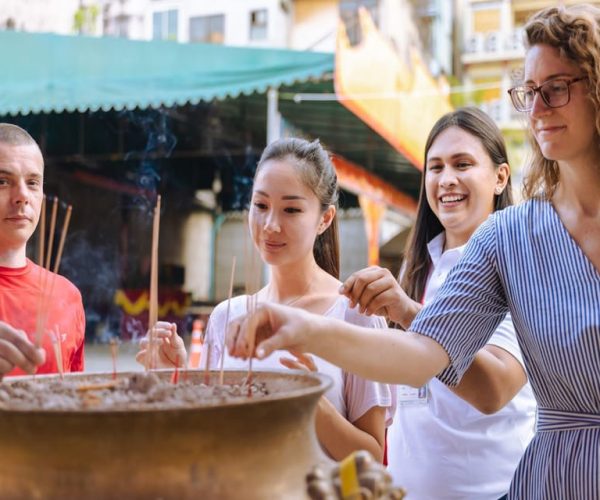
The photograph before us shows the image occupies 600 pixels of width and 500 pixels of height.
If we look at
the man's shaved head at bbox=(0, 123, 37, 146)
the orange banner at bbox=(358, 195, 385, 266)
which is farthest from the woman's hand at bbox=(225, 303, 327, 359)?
the orange banner at bbox=(358, 195, 385, 266)

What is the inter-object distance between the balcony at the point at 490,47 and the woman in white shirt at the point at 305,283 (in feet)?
67.8

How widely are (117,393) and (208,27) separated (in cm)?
1753

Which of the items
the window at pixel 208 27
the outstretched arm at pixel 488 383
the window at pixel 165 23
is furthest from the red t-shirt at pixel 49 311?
the window at pixel 208 27

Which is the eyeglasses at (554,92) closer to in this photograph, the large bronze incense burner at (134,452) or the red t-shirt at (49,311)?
the large bronze incense burner at (134,452)

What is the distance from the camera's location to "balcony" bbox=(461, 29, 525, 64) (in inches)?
842

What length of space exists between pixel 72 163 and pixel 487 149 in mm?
6811

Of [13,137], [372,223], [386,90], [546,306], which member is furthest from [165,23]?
[546,306]

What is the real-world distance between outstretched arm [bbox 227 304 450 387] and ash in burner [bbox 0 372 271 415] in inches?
4.0

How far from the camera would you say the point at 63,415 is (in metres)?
0.95

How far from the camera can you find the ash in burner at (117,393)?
1.04 meters

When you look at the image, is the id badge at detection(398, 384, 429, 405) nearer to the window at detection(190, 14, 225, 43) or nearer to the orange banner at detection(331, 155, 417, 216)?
the orange banner at detection(331, 155, 417, 216)

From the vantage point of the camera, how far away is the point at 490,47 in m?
22.1

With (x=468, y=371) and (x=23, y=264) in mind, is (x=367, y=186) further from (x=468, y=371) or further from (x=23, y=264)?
(x=468, y=371)

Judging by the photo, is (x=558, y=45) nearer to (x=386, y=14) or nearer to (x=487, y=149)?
(x=487, y=149)
